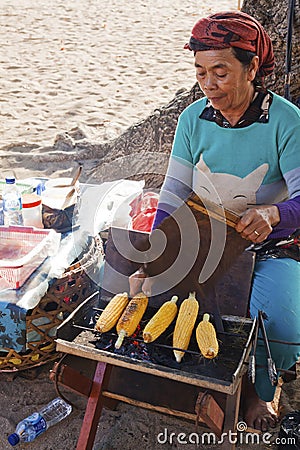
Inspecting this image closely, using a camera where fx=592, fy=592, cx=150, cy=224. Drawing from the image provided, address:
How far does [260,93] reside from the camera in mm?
2904

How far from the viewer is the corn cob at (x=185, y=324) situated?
7.97ft

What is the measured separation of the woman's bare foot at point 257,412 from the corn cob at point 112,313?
30.6 inches

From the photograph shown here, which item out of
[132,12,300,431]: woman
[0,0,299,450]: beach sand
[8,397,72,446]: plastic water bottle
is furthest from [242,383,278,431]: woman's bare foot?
[8,397,72,446]: plastic water bottle

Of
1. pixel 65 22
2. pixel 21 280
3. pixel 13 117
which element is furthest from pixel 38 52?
pixel 21 280

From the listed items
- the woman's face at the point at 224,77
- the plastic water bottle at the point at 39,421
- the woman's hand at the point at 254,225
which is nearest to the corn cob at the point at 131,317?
the woman's hand at the point at 254,225

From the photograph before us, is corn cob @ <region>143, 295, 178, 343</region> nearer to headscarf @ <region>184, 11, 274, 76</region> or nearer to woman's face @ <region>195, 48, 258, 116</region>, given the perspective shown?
woman's face @ <region>195, 48, 258, 116</region>

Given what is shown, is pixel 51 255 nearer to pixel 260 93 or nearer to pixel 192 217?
pixel 192 217

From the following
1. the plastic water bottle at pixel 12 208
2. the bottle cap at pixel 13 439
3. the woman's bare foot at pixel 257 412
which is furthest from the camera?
the plastic water bottle at pixel 12 208

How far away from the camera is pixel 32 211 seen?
11.5 feet

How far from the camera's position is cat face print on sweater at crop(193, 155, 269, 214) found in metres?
2.93

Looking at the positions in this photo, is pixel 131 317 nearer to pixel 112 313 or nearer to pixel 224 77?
pixel 112 313

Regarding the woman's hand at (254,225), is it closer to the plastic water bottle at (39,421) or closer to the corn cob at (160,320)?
the corn cob at (160,320)

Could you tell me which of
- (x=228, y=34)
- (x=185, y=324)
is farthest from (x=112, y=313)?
(x=228, y=34)

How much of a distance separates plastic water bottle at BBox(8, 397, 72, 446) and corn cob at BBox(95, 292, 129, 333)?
71 centimetres
